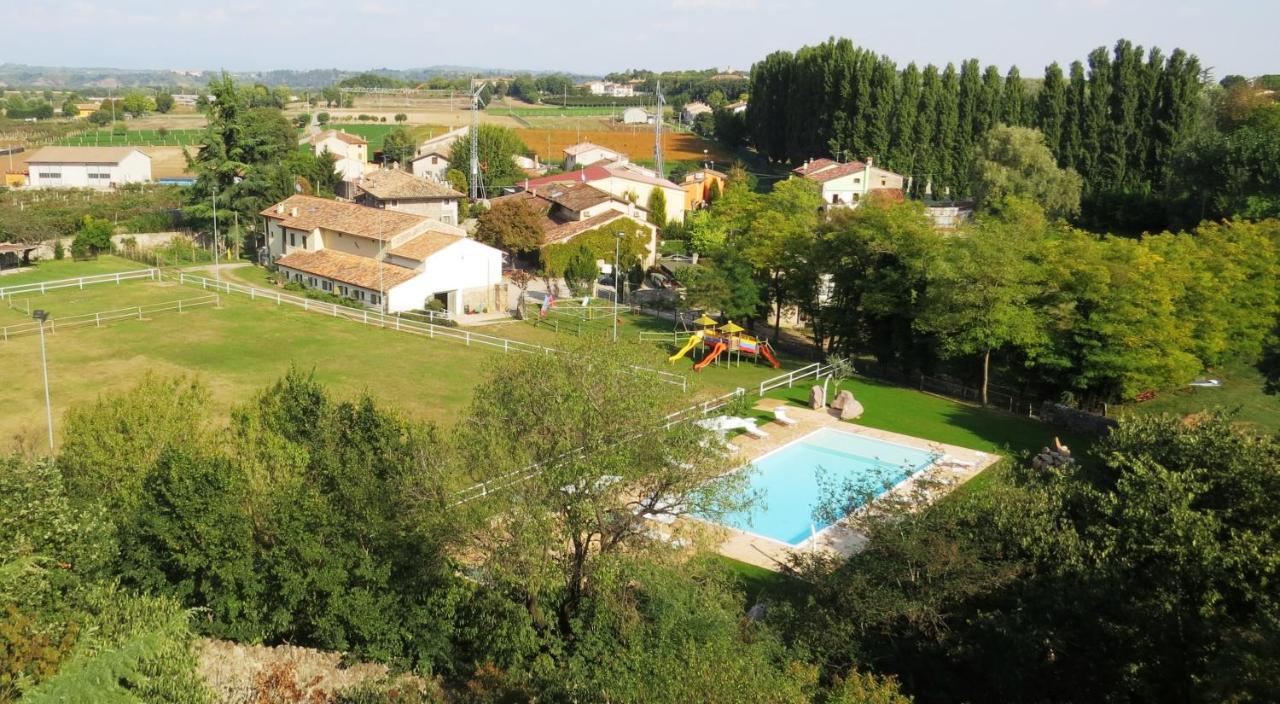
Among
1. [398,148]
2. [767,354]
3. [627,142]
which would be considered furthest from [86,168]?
[767,354]

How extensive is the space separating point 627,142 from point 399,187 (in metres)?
54.9

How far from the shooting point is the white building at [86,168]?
75.4 meters

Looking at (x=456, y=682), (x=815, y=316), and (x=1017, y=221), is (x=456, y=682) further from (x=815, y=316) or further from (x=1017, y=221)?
(x=1017, y=221)

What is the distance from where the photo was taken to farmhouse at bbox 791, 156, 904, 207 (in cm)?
6266

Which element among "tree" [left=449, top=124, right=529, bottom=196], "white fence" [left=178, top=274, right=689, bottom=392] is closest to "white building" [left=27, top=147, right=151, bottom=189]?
"tree" [left=449, top=124, right=529, bottom=196]

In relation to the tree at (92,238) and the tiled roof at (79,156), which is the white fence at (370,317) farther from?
the tiled roof at (79,156)

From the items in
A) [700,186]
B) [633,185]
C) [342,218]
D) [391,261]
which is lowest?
[391,261]

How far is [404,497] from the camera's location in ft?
49.5

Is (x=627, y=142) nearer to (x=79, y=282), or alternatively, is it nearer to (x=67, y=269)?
(x=67, y=269)

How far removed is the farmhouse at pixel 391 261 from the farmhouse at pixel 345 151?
2554 cm

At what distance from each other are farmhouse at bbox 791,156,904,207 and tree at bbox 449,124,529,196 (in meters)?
22.5

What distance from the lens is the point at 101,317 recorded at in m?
36.7

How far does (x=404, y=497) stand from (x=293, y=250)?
37.3m

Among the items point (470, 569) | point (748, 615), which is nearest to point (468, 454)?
point (470, 569)
